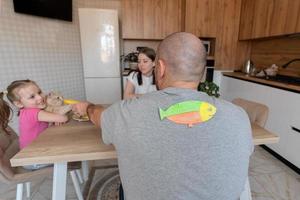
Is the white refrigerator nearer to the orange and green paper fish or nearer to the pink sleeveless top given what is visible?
the pink sleeveless top

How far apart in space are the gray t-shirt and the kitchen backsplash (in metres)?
1.82

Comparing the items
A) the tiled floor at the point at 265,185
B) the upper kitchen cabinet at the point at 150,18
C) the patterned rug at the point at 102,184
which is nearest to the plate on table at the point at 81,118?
the tiled floor at the point at 265,185

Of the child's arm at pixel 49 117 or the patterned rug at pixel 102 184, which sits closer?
the child's arm at pixel 49 117

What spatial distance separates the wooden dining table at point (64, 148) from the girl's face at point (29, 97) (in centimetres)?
22

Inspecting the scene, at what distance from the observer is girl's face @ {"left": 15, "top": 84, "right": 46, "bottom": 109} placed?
1.13 meters

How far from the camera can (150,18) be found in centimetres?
293

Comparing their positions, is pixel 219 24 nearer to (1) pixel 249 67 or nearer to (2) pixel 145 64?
(1) pixel 249 67

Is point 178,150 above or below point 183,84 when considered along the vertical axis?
below

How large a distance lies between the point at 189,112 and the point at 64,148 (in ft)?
1.97

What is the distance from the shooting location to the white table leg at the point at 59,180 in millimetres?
924

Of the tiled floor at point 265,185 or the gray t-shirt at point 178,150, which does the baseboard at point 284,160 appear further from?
the gray t-shirt at point 178,150

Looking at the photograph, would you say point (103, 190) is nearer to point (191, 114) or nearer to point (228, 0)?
point (191, 114)

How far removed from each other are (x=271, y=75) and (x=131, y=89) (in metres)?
1.93

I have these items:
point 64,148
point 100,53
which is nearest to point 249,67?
point 100,53
